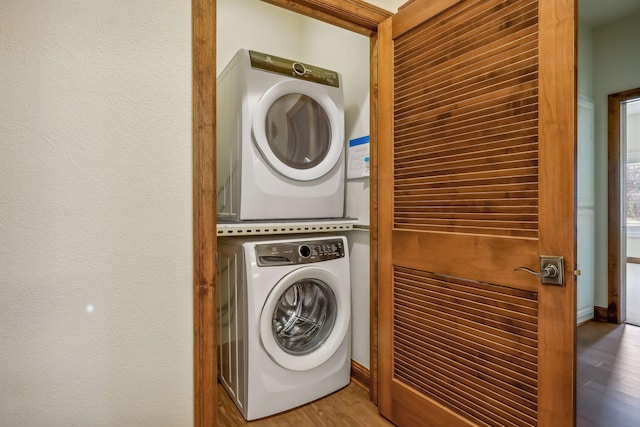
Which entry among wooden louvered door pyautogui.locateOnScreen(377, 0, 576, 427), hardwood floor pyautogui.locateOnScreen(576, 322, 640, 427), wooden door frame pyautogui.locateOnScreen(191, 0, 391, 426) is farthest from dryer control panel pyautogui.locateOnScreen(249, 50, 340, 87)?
hardwood floor pyautogui.locateOnScreen(576, 322, 640, 427)

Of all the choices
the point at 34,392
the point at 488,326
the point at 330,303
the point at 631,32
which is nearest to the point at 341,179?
the point at 330,303

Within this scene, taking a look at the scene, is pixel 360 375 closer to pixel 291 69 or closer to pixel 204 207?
pixel 204 207

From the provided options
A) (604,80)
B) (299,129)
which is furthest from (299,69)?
(604,80)

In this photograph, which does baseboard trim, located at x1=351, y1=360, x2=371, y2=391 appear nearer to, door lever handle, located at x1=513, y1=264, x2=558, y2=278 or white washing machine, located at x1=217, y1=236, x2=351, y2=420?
white washing machine, located at x1=217, y1=236, x2=351, y2=420

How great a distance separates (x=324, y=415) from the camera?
174 cm

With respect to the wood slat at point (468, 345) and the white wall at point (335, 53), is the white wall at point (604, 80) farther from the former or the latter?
the wood slat at point (468, 345)

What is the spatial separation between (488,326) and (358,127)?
1327 millimetres

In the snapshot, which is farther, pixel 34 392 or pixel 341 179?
pixel 341 179

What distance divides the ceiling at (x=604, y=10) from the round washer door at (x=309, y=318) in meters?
3.11

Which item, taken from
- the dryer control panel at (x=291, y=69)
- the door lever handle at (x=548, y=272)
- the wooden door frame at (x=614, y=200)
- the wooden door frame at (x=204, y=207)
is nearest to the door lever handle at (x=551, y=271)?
the door lever handle at (x=548, y=272)

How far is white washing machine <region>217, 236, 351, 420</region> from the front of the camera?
5.41ft

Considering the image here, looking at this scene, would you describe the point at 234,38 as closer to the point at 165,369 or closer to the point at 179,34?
the point at 179,34

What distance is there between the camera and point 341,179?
2.04 metres

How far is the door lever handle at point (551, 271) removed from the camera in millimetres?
1059
